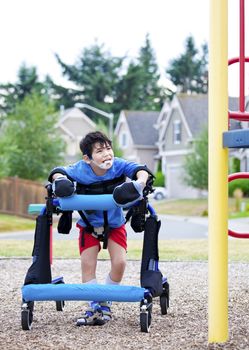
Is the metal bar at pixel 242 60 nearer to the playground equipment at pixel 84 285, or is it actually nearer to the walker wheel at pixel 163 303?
the playground equipment at pixel 84 285

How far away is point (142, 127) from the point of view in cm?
4916

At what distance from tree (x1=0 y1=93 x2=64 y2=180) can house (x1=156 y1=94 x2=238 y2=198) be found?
1192cm

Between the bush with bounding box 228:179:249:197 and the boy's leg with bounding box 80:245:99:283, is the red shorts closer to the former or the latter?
the boy's leg with bounding box 80:245:99:283

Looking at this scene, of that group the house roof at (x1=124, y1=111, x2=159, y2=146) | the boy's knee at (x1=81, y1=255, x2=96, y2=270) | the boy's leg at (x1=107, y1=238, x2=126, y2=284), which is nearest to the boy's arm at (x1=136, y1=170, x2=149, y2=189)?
the boy's leg at (x1=107, y1=238, x2=126, y2=284)

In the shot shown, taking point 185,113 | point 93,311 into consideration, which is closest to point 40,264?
point 93,311

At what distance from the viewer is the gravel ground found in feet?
12.1

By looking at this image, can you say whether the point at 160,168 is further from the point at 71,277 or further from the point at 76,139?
the point at 71,277

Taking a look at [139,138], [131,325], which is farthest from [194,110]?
[131,325]

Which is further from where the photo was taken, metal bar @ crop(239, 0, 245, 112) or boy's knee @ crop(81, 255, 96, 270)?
boy's knee @ crop(81, 255, 96, 270)

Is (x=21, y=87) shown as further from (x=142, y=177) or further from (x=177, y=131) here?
(x=142, y=177)

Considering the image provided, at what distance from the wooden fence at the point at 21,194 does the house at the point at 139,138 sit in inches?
859

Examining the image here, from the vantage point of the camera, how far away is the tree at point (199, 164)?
33688 millimetres

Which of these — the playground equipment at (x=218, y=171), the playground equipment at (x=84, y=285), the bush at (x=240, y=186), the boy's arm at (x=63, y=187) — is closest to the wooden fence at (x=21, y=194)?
the bush at (x=240, y=186)

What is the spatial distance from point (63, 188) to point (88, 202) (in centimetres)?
15
